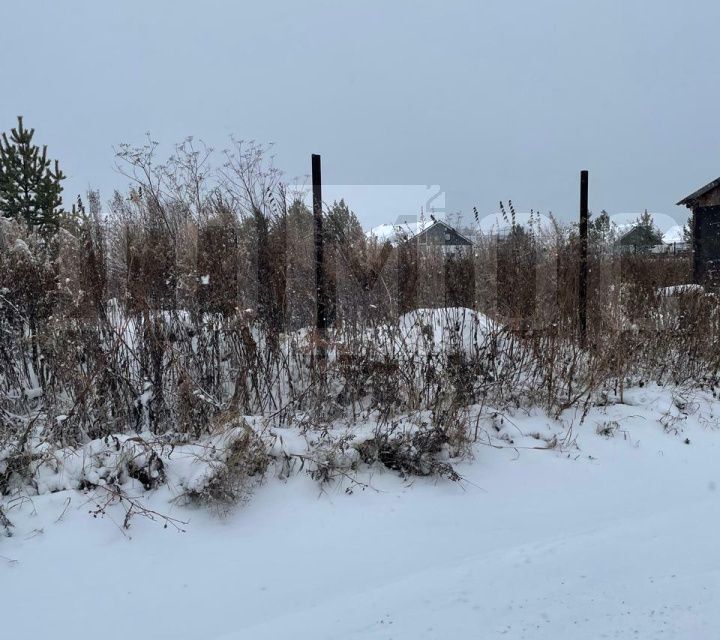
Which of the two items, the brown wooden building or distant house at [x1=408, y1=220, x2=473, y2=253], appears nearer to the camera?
distant house at [x1=408, y1=220, x2=473, y2=253]

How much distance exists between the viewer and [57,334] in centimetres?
341

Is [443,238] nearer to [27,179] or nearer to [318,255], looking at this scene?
[318,255]

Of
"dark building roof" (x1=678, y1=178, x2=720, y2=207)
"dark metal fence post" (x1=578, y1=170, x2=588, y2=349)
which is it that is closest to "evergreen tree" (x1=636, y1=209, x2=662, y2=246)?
"dark building roof" (x1=678, y1=178, x2=720, y2=207)

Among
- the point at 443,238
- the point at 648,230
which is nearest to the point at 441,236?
the point at 443,238

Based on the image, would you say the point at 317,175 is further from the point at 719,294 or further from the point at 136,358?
the point at 719,294

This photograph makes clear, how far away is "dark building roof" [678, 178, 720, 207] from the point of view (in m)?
12.4

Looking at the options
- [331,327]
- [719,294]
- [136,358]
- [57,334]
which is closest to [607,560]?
[331,327]

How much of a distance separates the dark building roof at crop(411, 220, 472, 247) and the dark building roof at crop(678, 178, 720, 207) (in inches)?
399

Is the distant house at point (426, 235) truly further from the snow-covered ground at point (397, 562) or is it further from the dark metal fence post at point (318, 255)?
the snow-covered ground at point (397, 562)

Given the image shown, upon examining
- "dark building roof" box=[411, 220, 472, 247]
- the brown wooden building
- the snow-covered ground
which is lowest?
the snow-covered ground

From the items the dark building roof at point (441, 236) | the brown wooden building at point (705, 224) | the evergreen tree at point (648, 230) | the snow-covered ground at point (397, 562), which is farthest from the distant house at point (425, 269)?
the evergreen tree at point (648, 230)

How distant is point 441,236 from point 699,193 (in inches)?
427

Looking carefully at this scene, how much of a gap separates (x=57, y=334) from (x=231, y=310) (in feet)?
3.54

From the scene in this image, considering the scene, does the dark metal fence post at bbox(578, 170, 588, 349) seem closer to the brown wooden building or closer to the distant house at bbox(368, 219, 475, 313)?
the distant house at bbox(368, 219, 475, 313)
